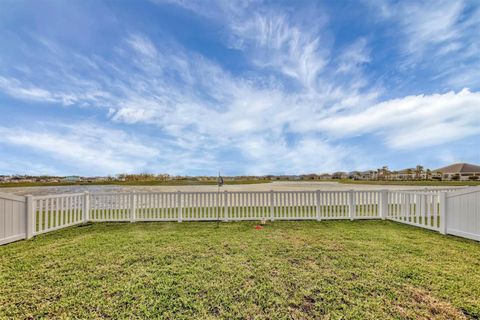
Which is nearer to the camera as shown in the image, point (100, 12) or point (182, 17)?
point (100, 12)

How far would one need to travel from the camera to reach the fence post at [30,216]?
16.5 ft

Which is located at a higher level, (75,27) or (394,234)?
(75,27)

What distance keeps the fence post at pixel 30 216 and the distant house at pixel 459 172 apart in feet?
115

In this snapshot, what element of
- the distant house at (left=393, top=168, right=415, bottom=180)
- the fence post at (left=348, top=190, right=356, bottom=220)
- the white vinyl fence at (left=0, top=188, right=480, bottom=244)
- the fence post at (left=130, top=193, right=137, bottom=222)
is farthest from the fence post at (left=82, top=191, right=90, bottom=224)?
the distant house at (left=393, top=168, right=415, bottom=180)

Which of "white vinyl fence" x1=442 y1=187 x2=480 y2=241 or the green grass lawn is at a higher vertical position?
"white vinyl fence" x1=442 y1=187 x2=480 y2=241

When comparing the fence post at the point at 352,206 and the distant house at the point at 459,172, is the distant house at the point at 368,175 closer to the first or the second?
the distant house at the point at 459,172

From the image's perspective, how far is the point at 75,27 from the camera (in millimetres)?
6516

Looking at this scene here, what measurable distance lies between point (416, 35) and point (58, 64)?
434 inches

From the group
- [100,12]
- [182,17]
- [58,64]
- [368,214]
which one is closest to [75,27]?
[100,12]

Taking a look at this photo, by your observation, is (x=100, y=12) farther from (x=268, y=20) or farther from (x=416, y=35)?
(x=416, y=35)

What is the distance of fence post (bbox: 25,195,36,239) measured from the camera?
16.5 ft

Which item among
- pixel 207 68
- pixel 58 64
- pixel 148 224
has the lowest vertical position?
pixel 148 224

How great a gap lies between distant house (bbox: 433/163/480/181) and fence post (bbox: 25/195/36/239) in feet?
115

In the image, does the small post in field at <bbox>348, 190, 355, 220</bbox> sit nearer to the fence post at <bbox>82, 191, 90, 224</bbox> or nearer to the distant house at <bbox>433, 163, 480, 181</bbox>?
the fence post at <bbox>82, 191, 90, 224</bbox>
